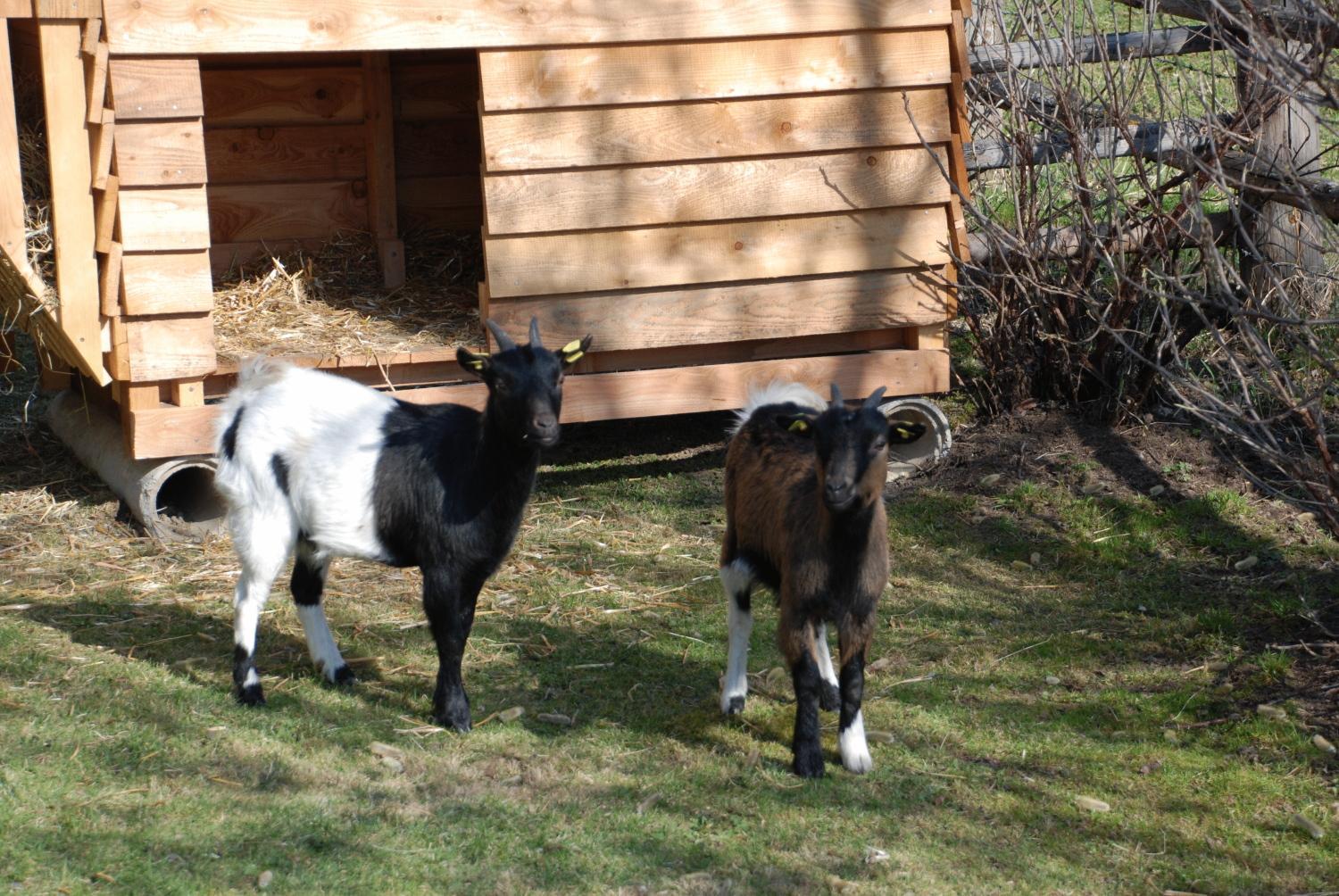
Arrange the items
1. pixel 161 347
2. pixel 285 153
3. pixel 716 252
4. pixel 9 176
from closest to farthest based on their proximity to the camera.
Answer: pixel 9 176, pixel 161 347, pixel 716 252, pixel 285 153

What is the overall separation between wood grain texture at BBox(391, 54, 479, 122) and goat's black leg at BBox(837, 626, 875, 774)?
6614mm

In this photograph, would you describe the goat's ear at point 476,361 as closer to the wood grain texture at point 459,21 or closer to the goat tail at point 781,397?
the goat tail at point 781,397

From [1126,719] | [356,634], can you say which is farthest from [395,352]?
[1126,719]

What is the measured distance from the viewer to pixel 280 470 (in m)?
6.10

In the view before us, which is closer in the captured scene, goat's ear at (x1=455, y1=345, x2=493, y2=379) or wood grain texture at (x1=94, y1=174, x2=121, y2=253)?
goat's ear at (x1=455, y1=345, x2=493, y2=379)

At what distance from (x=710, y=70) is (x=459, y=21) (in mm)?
1511

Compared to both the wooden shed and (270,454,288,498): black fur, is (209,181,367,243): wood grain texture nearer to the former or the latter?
the wooden shed

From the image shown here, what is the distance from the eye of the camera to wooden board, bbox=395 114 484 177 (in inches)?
425

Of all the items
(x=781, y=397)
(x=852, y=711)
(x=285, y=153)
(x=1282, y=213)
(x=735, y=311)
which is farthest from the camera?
(x=285, y=153)

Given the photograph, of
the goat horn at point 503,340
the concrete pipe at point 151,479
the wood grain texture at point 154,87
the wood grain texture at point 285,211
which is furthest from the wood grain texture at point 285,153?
the goat horn at point 503,340

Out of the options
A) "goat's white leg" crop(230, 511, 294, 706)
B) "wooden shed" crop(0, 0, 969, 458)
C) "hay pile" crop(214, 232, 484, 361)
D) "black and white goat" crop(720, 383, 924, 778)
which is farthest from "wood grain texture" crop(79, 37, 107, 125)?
"black and white goat" crop(720, 383, 924, 778)

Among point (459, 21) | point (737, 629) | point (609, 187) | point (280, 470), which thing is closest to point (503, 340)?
point (280, 470)

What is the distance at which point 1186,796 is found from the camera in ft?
18.2

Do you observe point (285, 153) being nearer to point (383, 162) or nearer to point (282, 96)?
point (282, 96)
